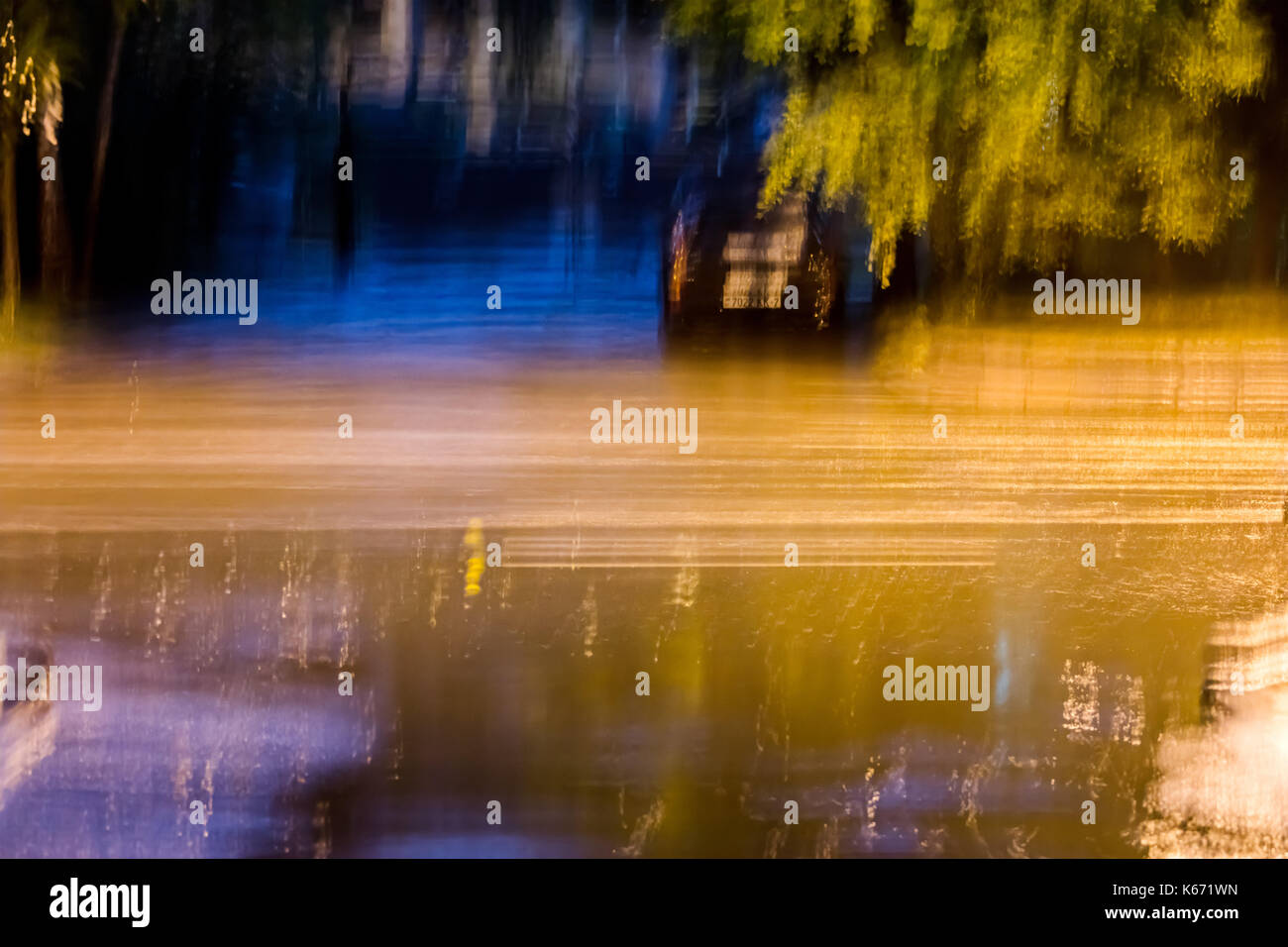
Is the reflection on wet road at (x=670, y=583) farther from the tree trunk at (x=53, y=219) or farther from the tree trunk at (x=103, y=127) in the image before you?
the tree trunk at (x=103, y=127)

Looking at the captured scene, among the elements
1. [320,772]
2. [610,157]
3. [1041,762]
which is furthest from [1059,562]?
[320,772]

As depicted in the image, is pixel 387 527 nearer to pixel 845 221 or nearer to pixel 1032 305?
pixel 845 221

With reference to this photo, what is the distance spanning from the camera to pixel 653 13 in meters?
3.79

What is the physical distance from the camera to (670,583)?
394 centimetres

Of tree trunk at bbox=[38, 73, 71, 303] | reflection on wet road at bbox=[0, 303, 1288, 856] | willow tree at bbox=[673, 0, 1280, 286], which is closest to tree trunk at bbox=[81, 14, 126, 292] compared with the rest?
tree trunk at bbox=[38, 73, 71, 303]

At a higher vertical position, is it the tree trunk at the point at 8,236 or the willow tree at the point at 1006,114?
the willow tree at the point at 1006,114

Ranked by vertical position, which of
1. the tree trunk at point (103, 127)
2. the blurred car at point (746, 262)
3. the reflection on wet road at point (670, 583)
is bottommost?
the reflection on wet road at point (670, 583)

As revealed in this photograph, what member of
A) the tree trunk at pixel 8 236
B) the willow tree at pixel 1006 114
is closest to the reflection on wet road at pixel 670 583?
the tree trunk at pixel 8 236

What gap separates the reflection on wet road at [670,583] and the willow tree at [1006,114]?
15.5 inches

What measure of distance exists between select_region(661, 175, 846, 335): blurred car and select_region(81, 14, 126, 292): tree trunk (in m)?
2.01

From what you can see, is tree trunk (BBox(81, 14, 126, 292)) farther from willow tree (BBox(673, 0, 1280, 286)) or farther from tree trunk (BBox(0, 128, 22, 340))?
willow tree (BBox(673, 0, 1280, 286))

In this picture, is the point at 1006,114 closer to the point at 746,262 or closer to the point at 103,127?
the point at 746,262

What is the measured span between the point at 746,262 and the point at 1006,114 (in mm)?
1070

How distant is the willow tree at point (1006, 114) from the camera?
Result: 3762 millimetres
